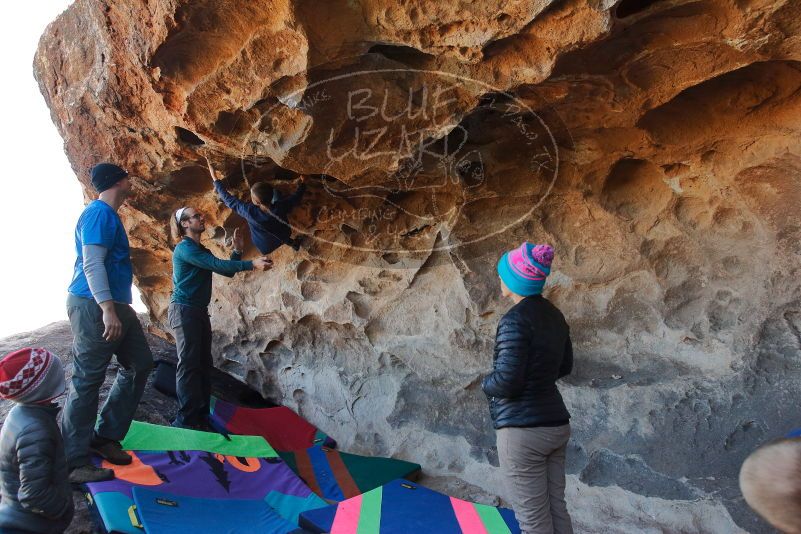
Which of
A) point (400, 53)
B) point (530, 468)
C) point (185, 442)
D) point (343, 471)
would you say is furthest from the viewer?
point (343, 471)

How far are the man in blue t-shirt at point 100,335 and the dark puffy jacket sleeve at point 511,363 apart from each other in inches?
68.0

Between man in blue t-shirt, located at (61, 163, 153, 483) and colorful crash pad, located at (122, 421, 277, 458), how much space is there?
0.58 ft

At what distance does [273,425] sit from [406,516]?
1.51 metres

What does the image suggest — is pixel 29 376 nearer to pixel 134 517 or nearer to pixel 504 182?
pixel 134 517

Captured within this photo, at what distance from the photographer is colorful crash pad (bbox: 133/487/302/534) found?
2.55 metres

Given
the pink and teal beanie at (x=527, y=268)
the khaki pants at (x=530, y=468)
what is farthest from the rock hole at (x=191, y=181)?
the khaki pants at (x=530, y=468)

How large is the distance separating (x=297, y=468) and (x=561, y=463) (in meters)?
1.80

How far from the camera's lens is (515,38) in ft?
8.41

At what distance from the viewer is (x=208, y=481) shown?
3014mm

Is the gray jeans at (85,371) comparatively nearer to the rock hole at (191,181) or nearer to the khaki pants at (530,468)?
the rock hole at (191,181)

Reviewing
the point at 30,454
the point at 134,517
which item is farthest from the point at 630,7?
the point at 134,517

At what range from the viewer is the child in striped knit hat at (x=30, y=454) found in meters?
2.11

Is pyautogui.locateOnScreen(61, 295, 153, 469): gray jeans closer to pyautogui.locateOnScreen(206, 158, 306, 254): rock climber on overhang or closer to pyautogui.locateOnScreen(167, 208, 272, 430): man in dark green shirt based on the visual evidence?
pyautogui.locateOnScreen(167, 208, 272, 430): man in dark green shirt

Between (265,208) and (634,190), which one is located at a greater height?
(634,190)
